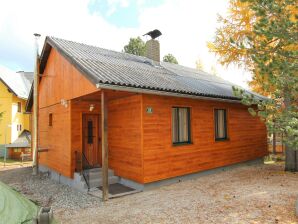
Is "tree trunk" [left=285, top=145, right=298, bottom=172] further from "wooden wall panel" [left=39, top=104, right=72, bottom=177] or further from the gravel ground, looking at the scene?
"wooden wall panel" [left=39, top=104, right=72, bottom=177]

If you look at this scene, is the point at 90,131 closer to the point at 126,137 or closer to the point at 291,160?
the point at 126,137

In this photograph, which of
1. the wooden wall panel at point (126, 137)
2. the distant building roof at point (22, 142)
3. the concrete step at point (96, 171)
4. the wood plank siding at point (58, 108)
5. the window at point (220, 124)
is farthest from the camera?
the distant building roof at point (22, 142)

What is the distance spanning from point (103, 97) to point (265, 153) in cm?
1067

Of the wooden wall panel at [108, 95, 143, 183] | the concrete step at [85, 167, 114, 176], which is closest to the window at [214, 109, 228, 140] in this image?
the wooden wall panel at [108, 95, 143, 183]

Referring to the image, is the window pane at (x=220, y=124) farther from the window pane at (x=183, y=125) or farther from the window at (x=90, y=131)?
the window at (x=90, y=131)

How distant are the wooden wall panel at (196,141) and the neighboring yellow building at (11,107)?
18150 millimetres

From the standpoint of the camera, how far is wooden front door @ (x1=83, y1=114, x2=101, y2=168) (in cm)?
1036

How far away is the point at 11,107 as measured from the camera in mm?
23281

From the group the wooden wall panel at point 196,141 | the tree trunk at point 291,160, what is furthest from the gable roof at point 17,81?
the tree trunk at point 291,160

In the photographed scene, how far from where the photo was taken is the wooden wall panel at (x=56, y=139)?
9898mm

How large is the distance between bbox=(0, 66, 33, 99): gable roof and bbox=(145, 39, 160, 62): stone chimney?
15.2m

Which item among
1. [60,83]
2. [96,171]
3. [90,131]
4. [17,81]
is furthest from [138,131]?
[17,81]

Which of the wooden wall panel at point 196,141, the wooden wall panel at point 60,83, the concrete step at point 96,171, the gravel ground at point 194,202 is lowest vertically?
the gravel ground at point 194,202

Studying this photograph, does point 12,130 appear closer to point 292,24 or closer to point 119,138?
point 119,138
